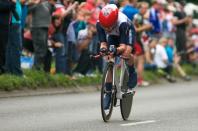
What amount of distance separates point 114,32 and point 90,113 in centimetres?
189

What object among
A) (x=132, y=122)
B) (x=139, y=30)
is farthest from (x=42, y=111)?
(x=139, y=30)

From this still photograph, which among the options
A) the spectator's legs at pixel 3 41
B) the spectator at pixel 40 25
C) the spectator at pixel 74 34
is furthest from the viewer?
the spectator at pixel 74 34

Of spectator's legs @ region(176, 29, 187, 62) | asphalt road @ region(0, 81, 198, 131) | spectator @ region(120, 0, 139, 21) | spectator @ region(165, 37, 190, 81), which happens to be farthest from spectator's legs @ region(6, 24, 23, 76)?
spectator's legs @ region(176, 29, 187, 62)

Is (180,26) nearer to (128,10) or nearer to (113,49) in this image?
(128,10)

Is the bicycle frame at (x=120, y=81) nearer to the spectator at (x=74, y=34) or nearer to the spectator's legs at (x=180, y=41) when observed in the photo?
the spectator at (x=74, y=34)

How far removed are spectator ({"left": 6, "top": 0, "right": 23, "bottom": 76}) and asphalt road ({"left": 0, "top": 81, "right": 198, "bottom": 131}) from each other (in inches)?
43.8

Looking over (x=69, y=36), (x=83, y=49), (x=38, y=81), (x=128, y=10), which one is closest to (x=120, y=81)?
(x=38, y=81)

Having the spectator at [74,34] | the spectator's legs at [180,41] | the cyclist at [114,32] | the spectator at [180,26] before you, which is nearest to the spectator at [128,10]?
the spectator at [74,34]

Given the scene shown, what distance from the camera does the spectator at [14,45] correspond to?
17.8m

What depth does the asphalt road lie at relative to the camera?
1193 centimetres

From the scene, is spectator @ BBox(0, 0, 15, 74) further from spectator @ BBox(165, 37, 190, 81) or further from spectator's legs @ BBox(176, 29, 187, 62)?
spectator's legs @ BBox(176, 29, 187, 62)

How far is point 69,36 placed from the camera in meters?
20.6

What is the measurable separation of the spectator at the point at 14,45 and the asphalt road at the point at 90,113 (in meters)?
1.11

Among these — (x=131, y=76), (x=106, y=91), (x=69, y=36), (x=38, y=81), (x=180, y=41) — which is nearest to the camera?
(x=106, y=91)
